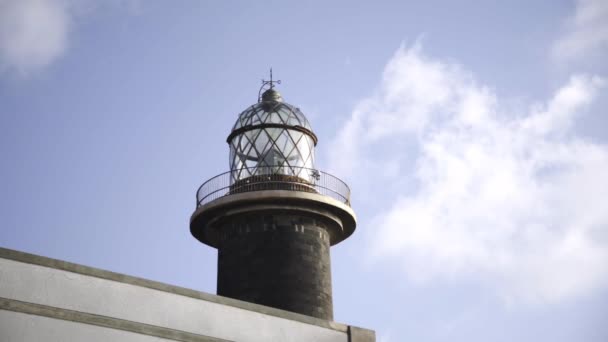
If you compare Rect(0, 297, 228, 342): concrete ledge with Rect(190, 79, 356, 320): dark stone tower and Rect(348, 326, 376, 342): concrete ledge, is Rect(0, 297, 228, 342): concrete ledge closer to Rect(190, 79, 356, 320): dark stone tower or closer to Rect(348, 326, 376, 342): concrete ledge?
Rect(348, 326, 376, 342): concrete ledge

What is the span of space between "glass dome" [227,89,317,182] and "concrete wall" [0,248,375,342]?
681 centimetres

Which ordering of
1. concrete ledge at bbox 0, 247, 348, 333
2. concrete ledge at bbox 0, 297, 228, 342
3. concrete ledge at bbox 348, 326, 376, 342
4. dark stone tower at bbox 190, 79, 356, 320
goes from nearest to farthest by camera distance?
concrete ledge at bbox 0, 297, 228, 342
concrete ledge at bbox 0, 247, 348, 333
concrete ledge at bbox 348, 326, 376, 342
dark stone tower at bbox 190, 79, 356, 320

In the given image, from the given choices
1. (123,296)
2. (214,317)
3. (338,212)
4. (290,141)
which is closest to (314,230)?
(338,212)

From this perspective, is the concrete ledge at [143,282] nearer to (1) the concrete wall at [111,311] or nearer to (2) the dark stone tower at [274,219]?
(1) the concrete wall at [111,311]

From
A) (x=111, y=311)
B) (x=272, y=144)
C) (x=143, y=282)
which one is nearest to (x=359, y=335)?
(x=143, y=282)

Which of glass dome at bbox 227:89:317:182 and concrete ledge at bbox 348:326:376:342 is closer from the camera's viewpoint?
concrete ledge at bbox 348:326:376:342

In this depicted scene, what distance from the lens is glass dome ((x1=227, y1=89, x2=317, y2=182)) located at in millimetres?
20016

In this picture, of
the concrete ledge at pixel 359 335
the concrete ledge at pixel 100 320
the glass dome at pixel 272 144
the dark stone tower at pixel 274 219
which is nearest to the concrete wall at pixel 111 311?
the concrete ledge at pixel 100 320

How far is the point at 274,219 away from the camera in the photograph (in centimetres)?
1883

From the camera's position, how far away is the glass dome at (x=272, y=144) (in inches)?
788

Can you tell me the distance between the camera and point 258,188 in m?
19.2

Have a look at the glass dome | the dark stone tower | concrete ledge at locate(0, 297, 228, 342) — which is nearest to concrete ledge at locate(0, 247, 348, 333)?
concrete ledge at locate(0, 297, 228, 342)

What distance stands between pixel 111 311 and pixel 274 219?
7.40 m

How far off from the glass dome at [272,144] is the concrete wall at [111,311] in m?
6.81
